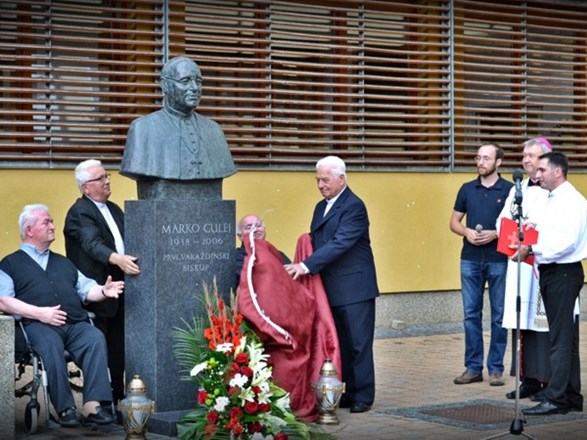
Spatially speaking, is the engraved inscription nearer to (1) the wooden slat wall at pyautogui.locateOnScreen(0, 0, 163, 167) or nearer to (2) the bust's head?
(2) the bust's head

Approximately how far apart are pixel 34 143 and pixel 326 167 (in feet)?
13.0

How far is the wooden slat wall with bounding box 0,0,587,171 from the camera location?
13445mm

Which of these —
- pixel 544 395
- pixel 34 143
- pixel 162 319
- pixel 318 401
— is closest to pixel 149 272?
pixel 162 319

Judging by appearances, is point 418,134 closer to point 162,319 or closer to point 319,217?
point 319,217

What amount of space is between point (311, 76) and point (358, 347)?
539cm

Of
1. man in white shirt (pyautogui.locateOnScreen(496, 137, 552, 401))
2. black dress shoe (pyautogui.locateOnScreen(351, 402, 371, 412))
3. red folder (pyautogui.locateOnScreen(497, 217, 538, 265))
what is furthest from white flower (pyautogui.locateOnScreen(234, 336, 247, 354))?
man in white shirt (pyautogui.locateOnScreen(496, 137, 552, 401))

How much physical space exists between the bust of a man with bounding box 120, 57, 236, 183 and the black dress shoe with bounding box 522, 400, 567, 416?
2.79 metres

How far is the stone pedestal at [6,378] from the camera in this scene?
29.5 ft

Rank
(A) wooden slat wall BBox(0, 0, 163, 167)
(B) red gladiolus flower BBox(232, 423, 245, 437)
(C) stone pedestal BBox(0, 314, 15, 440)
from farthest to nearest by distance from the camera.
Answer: (A) wooden slat wall BBox(0, 0, 163, 167) → (C) stone pedestal BBox(0, 314, 15, 440) → (B) red gladiolus flower BBox(232, 423, 245, 437)

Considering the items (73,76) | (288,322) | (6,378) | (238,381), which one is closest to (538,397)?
(288,322)

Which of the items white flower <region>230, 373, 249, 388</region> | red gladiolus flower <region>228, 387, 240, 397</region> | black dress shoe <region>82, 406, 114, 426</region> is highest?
white flower <region>230, 373, 249, 388</region>

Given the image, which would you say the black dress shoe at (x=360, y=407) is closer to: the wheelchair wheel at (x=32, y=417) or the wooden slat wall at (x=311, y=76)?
the wheelchair wheel at (x=32, y=417)

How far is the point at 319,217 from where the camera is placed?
10.7 metres

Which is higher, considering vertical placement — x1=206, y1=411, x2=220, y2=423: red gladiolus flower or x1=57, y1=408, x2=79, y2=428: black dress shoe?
x1=206, y1=411, x2=220, y2=423: red gladiolus flower
